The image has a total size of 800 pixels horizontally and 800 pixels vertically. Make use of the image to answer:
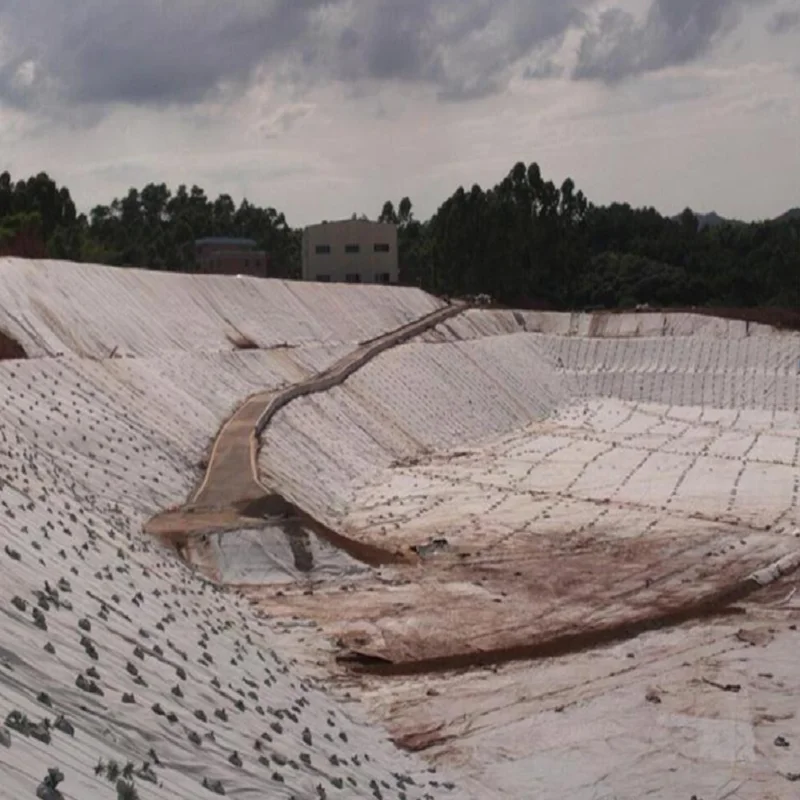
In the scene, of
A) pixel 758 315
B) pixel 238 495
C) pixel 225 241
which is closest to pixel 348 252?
pixel 225 241

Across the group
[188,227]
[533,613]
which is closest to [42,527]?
[533,613]

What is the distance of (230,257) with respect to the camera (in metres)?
80.4

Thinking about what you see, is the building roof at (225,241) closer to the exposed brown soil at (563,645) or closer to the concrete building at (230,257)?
the concrete building at (230,257)

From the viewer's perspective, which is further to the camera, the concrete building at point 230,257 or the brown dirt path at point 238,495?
the concrete building at point 230,257

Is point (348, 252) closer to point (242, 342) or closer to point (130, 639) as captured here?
point (242, 342)

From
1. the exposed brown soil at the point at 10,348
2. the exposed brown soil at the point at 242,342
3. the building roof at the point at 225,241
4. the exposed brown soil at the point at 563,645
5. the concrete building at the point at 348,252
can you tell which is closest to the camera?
the exposed brown soil at the point at 563,645

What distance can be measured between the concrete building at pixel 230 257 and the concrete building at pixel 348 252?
222 inches

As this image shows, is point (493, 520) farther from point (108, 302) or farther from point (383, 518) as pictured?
point (108, 302)

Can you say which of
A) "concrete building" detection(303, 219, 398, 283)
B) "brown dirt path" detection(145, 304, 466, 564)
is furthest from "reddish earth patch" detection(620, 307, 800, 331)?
"brown dirt path" detection(145, 304, 466, 564)

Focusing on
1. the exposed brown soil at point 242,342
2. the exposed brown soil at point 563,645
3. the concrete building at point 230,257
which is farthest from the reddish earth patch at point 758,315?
the exposed brown soil at point 563,645

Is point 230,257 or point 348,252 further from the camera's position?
point 230,257

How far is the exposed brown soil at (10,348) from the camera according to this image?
92.7 ft

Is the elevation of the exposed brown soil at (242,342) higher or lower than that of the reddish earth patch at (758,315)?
lower

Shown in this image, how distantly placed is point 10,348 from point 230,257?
52.3 meters
